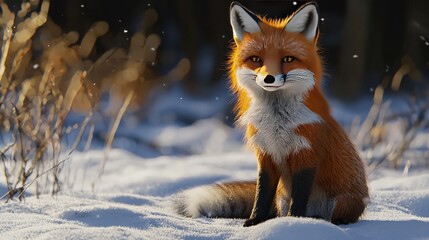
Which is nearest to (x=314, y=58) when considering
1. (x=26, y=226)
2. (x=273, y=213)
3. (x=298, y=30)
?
(x=298, y=30)

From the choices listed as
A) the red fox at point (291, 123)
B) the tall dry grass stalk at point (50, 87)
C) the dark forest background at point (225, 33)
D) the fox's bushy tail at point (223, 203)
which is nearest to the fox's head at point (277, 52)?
the red fox at point (291, 123)

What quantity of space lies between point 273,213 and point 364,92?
10.1 m

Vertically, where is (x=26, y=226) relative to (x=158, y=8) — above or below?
below

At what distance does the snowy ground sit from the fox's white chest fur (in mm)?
324

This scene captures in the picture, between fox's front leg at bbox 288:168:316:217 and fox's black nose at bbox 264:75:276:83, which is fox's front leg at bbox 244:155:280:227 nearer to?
fox's front leg at bbox 288:168:316:217

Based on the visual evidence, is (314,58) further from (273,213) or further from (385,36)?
(385,36)

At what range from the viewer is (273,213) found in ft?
11.1

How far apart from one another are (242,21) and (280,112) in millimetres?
443

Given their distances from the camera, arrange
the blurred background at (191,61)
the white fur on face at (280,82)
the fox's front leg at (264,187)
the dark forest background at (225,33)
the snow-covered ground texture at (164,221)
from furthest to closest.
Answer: the dark forest background at (225,33)
the blurred background at (191,61)
the fox's front leg at (264,187)
the white fur on face at (280,82)
the snow-covered ground texture at (164,221)

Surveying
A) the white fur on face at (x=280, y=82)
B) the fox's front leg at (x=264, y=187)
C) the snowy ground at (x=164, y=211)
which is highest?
the white fur on face at (x=280, y=82)

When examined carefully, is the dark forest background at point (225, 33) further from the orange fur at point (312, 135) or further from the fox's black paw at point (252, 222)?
the fox's black paw at point (252, 222)

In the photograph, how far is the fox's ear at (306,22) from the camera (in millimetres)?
3096

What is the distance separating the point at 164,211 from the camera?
3.79 meters

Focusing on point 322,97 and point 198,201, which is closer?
point 322,97
